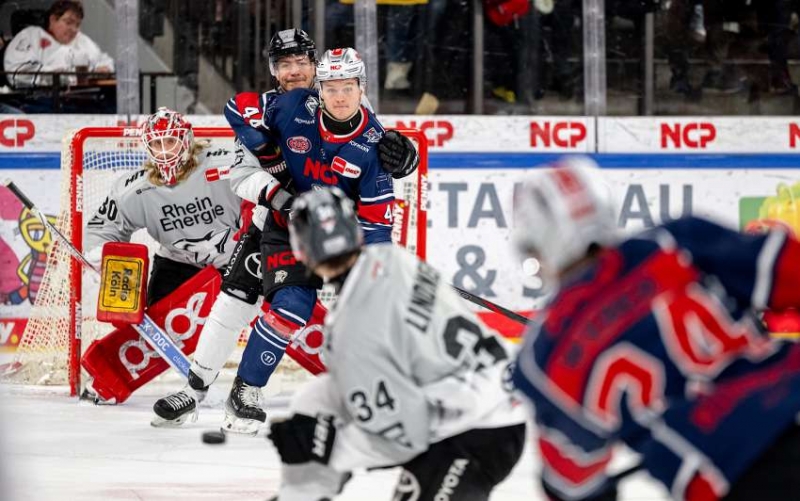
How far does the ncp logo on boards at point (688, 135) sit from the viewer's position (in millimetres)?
6094

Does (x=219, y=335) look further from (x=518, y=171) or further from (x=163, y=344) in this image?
(x=518, y=171)

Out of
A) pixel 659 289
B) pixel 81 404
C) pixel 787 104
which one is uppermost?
pixel 787 104

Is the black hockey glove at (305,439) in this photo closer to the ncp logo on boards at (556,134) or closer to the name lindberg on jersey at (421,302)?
the name lindberg on jersey at (421,302)

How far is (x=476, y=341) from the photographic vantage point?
90.1 inches

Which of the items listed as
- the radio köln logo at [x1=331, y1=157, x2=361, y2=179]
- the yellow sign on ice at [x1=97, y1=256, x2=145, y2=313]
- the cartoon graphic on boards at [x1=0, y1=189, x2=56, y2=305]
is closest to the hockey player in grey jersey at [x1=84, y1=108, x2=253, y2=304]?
the yellow sign on ice at [x1=97, y1=256, x2=145, y2=313]

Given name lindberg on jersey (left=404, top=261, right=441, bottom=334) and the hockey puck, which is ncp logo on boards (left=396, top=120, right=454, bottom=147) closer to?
the hockey puck

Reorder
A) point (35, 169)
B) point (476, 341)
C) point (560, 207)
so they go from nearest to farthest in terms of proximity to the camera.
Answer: point (560, 207)
point (476, 341)
point (35, 169)

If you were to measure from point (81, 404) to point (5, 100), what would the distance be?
1613mm

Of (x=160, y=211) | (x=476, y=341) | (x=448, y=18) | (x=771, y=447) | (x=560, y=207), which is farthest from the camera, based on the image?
(x=448, y=18)

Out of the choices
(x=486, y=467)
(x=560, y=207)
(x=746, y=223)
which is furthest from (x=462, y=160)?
(x=560, y=207)

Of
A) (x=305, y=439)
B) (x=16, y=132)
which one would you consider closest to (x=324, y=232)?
(x=305, y=439)

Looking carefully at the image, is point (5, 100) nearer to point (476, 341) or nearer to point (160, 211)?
point (160, 211)

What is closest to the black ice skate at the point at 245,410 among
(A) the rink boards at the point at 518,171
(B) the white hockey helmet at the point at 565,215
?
(A) the rink boards at the point at 518,171

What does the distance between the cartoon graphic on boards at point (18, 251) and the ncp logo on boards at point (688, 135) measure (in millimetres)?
2511
